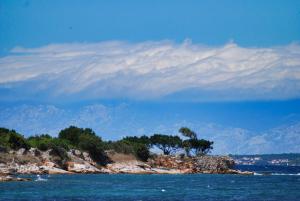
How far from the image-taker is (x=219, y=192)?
7794 cm

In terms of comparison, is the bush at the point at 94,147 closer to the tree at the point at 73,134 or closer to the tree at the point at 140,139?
the tree at the point at 73,134

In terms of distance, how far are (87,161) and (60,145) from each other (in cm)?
681

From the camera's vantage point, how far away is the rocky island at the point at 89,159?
385ft

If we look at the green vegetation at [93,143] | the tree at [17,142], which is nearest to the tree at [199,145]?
the green vegetation at [93,143]

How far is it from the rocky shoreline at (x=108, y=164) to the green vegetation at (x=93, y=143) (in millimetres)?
1526

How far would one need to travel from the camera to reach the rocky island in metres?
117

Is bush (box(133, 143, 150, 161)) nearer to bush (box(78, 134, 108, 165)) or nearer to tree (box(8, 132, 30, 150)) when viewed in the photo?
bush (box(78, 134, 108, 165))

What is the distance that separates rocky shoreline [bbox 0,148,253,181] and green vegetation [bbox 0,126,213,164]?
1.53 meters

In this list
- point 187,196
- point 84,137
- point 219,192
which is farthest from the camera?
point 84,137

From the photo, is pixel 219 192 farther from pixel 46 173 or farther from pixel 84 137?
pixel 84 137

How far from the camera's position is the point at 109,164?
137 meters

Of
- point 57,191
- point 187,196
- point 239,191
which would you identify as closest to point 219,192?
point 239,191

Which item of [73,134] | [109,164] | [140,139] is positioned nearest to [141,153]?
[109,164]

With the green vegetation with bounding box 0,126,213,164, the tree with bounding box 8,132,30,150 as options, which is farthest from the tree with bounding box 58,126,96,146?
the tree with bounding box 8,132,30,150
